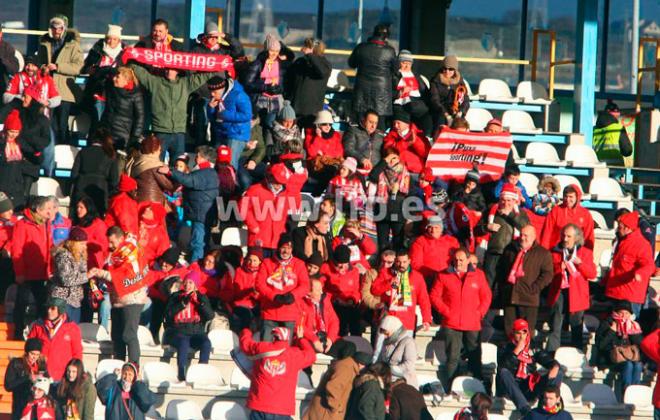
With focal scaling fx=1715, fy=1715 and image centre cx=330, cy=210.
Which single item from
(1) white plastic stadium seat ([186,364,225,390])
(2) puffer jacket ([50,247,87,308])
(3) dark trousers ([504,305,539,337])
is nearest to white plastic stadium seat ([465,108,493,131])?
(3) dark trousers ([504,305,539,337])

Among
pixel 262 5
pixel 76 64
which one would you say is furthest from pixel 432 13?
pixel 76 64

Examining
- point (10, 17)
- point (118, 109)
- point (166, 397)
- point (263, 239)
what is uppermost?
point (10, 17)

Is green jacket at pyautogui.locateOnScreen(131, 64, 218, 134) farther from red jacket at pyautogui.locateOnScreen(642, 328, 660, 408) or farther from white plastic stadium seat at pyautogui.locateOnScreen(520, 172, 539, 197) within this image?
red jacket at pyautogui.locateOnScreen(642, 328, 660, 408)

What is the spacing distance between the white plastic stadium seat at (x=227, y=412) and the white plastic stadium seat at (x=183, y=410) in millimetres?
166

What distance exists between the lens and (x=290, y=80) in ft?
65.4

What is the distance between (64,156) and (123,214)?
7.51 feet

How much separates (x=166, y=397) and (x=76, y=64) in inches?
215

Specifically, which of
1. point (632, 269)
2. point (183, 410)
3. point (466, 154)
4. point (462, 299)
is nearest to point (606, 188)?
point (466, 154)

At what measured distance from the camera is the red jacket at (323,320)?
1661 centimetres

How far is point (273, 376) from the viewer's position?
1570cm

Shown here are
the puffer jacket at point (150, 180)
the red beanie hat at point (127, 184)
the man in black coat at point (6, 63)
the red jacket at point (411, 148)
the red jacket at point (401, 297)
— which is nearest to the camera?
the red jacket at point (401, 297)

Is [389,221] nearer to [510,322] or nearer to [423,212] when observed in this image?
[423,212]

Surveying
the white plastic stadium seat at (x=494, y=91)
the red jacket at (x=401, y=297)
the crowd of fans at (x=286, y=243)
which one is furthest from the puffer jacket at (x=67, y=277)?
the white plastic stadium seat at (x=494, y=91)

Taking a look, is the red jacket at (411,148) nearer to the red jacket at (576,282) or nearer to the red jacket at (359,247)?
the red jacket at (359,247)
